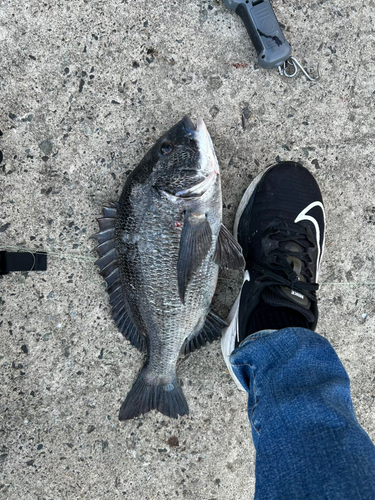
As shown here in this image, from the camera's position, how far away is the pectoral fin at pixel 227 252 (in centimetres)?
191

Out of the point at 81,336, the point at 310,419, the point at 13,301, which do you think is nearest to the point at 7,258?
the point at 13,301

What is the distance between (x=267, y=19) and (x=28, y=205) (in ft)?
5.74

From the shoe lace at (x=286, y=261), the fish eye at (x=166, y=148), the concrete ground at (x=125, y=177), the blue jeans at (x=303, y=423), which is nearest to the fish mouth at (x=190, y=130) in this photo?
the fish eye at (x=166, y=148)

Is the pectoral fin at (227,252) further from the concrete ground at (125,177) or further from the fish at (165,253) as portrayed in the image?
the concrete ground at (125,177)

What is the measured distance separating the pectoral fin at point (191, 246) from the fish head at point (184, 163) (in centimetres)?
14

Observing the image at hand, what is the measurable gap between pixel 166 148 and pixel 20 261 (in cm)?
105

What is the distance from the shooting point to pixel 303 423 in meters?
1.34

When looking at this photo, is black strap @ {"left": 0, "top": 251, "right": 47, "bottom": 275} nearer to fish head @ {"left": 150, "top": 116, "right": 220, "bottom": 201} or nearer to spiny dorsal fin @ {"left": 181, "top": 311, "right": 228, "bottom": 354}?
fish head @ {"left": 150, "top": 116, "right": 220, "bottom": 201}

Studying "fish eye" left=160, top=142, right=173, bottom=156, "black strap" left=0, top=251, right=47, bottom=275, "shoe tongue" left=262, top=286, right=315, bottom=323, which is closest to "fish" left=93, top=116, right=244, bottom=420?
"fish eye" left=160, top=142, right=173, bottom=156

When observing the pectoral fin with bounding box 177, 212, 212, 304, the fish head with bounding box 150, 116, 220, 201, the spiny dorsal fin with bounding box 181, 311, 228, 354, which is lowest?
the spiny dorsal fin with bounding box 181, 311, 228, 354

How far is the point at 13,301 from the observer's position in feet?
6.81

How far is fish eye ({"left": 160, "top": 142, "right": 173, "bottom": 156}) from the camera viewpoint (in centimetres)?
177

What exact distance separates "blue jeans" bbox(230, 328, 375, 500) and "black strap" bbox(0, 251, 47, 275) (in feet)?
4.07

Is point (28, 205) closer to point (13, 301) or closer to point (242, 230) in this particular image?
point (13, 301)
